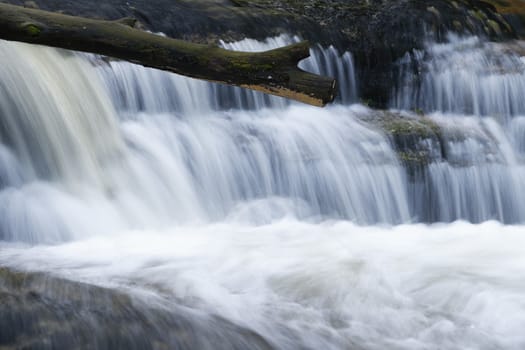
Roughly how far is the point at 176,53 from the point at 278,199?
8.78 ft

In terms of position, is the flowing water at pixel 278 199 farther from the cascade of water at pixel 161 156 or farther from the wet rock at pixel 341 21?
the wet rock at pixel 341 21

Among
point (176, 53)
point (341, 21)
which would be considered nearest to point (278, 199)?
point (176, 53)

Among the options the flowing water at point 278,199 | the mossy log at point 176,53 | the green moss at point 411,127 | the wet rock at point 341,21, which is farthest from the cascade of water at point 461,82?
the mossy log at point 176,53

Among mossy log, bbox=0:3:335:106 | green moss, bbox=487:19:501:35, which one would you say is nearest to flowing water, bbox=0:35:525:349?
green moss, bbox=487:19:501:35

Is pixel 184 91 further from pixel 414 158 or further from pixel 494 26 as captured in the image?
pixel 494 26

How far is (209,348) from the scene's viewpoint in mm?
3639

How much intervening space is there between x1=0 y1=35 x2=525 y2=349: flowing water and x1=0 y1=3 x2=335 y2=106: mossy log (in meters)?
1.14

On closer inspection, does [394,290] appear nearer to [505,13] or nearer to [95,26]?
[95,26]

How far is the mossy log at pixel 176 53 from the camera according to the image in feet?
13.9

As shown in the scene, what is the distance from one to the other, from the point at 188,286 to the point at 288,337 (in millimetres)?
773

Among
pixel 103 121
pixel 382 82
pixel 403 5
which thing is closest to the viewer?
pixel 103 121

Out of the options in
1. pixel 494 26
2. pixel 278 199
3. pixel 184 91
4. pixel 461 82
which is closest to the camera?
pixel 278 199

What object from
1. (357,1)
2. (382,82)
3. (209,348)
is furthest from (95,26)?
(357,1)

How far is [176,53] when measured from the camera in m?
4.39
